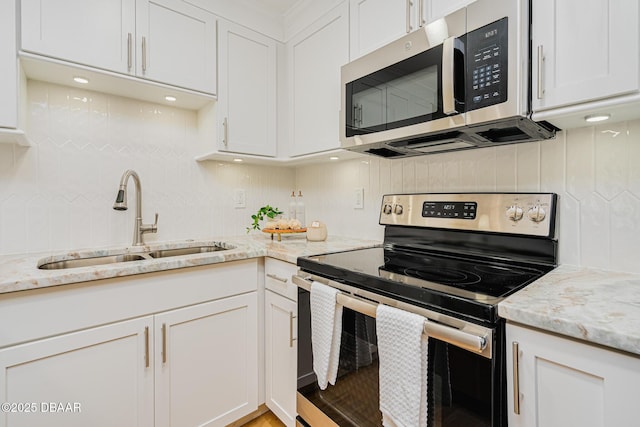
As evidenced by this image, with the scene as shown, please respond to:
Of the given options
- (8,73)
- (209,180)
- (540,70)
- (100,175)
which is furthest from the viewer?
(209,180)

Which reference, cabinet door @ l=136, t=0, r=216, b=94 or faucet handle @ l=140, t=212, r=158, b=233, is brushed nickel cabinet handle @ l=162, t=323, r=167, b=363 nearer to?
faucet handle @ l=140, t=212, r=158, b=233

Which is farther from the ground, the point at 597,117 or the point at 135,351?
the point at 597,117

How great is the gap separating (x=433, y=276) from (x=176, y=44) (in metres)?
1.67

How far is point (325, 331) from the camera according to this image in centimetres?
116

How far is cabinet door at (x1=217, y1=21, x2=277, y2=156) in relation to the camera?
1.80 metres

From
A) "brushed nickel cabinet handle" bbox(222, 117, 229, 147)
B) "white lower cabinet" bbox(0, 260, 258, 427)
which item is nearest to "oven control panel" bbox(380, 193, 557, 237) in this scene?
"white lower cabinet" bbox(0, 260, 258, 427)

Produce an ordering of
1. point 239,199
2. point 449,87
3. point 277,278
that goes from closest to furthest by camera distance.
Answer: point 449,87 → point 277,278 → point 239,199

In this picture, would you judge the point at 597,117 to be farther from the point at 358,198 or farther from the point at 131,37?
the point at 131,37

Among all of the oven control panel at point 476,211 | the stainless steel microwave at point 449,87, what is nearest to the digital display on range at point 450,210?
the oven control panel at point 476,211

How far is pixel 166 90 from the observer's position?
1639mm

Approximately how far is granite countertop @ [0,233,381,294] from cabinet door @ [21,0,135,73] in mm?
875

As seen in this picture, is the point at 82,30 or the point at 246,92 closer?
the point at 82,30

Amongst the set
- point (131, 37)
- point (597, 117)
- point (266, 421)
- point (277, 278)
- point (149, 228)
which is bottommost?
point (266, 421)

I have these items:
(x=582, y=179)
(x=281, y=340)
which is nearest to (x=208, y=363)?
(x=281, y=340)
